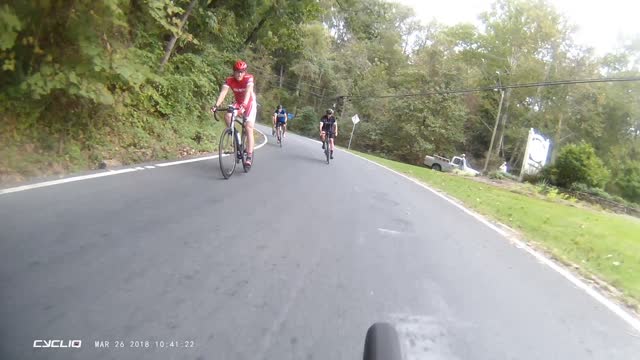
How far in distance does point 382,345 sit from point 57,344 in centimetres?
181

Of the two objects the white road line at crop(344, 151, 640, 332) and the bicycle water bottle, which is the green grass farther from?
the bicycle water bottle

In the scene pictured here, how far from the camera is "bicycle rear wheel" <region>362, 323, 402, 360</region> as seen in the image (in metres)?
1.80

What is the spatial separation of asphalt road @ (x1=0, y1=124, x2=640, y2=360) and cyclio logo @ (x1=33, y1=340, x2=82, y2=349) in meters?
0.04

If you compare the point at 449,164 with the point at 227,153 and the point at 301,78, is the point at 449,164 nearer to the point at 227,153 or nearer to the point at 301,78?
the point at 301,78

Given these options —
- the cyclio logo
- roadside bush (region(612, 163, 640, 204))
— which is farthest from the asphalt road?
roadside bush (region(612, 163, 640, 204))

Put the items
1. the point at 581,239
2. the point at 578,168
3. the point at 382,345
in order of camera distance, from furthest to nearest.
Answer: the point at 578,168 → the point at 581,239 → the point at 382,345

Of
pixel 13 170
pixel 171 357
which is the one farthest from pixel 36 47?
pixel 171 357

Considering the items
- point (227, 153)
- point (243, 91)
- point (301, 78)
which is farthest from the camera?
point (301, 78)

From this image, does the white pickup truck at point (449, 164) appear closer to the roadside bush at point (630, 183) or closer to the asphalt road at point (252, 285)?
the roadside bush at point (630, 183)

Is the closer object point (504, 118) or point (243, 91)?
point (243, 91)

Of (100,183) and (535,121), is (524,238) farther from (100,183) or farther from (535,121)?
(535,121)

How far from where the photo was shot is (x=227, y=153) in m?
8.86

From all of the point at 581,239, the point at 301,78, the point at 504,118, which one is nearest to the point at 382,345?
the point at 581,239

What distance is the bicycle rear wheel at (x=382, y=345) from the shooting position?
1.80m
